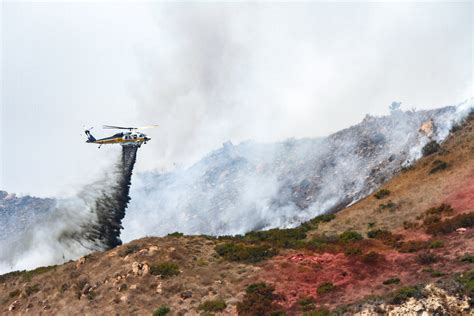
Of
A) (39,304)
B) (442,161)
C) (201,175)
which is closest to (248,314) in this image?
(39,304)

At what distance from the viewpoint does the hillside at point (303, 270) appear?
28953 mm

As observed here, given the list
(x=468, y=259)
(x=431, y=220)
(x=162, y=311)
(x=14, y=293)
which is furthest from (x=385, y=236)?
(x=14, y=293)

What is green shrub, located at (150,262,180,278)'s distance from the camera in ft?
129

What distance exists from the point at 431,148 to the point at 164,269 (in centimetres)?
5202

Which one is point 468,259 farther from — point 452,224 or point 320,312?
point 320,312

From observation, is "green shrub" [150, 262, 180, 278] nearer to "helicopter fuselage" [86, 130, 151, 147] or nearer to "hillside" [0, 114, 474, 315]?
"hillside" [0, 114, 474, 315]

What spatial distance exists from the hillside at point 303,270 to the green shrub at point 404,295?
0.06 metres

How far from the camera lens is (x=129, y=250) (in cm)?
4550

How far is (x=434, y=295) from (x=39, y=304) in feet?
124

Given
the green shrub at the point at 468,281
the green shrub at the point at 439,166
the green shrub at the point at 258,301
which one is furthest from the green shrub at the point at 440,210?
the green shrub at the point at 258,301

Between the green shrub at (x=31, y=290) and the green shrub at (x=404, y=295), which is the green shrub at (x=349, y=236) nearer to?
the green shrub at (x=404, y=295)

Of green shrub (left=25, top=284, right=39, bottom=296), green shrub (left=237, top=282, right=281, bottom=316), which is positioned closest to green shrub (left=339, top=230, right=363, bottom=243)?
green shrub (left=237, top=282, right=281, bottom=316)

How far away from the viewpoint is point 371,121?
434 feet

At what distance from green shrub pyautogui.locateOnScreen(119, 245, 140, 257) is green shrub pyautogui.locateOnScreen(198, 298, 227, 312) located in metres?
15.1
